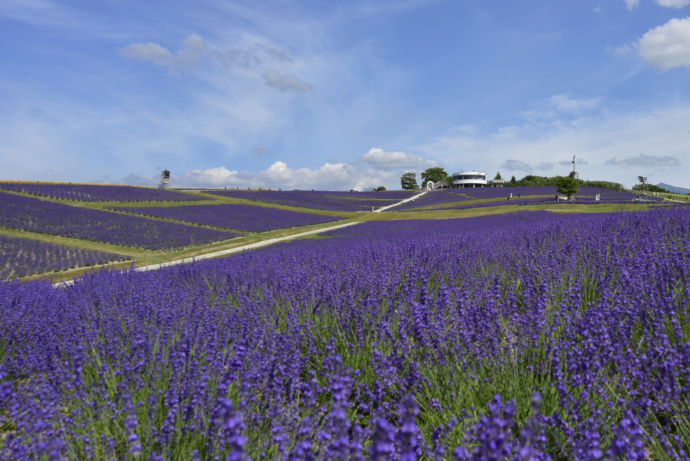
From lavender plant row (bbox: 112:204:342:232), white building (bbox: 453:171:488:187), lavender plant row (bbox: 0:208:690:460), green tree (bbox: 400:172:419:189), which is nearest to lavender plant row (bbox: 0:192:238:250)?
lavender plant row (bbox: 112:204:342:232)

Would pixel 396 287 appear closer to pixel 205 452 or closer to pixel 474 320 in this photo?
pixel 474 320

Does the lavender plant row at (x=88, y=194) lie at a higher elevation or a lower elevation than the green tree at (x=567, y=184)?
lower

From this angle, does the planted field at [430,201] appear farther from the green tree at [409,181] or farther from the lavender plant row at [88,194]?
the green tree at [409,181]

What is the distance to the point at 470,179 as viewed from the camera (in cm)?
8400

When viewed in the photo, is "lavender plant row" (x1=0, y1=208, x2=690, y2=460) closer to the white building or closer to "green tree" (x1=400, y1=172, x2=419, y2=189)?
the white building

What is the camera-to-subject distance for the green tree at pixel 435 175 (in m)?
100

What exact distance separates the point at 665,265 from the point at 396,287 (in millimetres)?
3278

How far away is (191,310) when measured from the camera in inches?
194

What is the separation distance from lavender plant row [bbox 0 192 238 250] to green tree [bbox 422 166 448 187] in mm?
78959

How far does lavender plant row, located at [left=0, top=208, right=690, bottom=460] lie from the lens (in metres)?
2.03

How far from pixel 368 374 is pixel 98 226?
29.3m

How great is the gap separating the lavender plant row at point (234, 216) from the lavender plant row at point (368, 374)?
2794cm

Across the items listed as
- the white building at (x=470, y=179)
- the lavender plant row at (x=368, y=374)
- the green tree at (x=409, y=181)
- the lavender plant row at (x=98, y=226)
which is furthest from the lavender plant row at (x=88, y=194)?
the green tree at (x=409, y=181)

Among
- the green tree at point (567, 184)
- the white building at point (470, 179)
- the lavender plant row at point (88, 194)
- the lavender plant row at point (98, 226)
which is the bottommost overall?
the lavender plant row at point (98, 226)
